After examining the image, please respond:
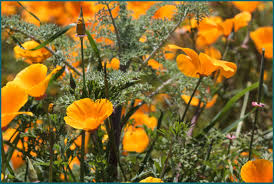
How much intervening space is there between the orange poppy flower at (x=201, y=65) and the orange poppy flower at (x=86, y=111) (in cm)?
15

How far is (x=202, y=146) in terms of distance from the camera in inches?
29.5

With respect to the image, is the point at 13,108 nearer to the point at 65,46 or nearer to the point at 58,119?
the point at 58,119

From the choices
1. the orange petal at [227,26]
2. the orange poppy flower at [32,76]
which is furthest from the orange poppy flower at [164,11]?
the orange poppy flower at [32,76]

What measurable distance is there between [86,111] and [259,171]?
11.6 inches

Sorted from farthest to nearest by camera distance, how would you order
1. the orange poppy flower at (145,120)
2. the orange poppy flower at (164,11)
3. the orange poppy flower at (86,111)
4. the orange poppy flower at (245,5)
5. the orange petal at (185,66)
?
the orange poppy flower at (245,5)
the orange poppy flower at (145,120)
the orange poppy flower at (164,11)
the orange petal at (185,66)
the orange poppy flower at (86,111)

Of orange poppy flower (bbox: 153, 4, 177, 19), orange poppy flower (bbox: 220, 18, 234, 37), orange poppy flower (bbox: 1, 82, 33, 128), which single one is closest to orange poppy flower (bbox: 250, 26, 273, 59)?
orange poppy flower (bbox: 220, 18, 234, 37)

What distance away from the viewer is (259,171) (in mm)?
524

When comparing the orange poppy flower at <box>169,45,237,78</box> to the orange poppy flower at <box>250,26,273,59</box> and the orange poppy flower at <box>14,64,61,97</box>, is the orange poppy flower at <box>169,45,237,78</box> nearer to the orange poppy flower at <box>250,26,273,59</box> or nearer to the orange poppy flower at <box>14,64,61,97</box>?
the orange poppy flower at <box>14,64,61,97</box>

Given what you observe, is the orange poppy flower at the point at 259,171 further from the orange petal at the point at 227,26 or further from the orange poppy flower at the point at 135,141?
the orange petal at the point at 227,26

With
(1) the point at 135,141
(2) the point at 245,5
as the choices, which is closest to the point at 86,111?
(1) the point at 135,141

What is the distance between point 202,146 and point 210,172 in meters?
0.07

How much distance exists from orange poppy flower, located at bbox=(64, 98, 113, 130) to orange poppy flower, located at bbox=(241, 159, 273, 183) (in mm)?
242

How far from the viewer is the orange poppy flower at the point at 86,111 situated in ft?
1.60

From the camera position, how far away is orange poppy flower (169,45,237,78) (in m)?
0.53
